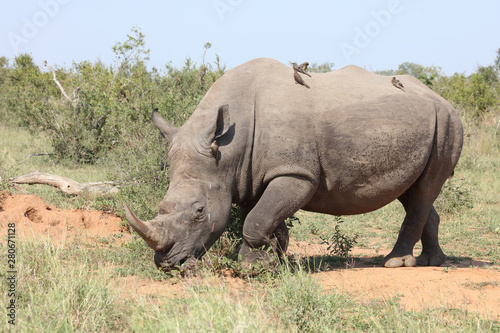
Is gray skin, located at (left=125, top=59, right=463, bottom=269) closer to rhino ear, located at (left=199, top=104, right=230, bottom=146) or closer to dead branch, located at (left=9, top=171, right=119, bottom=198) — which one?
rhino ear, located at (left=199, top=104, right=230, bottom=146)

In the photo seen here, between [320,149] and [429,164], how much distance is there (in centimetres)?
143

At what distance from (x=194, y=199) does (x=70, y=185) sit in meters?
4.43

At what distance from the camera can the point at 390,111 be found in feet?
18.8

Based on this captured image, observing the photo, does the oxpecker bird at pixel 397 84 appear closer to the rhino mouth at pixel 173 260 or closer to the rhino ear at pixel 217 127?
the rhino ear at pixel 217 127

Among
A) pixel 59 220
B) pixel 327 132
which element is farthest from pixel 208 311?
pixel 59 220

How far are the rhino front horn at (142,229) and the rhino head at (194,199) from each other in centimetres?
2

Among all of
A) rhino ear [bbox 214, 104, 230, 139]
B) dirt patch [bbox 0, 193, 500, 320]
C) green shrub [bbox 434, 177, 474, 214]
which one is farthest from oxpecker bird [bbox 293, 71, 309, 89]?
green shrub [bbox 434, 177, 474, 214]

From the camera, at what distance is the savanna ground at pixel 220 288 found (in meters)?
3.77

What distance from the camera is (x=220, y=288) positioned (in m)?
4.20

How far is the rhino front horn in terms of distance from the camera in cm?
475

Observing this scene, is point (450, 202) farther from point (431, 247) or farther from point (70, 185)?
point (70, 185)

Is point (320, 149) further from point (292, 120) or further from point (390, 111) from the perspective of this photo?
point (390, 111)

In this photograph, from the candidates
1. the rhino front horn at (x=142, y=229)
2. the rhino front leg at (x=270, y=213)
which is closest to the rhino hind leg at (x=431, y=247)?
the rhino front leg at (x=270, y=213)

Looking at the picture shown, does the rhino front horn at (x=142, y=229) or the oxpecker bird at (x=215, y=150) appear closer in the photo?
the rhino front horn at (x=142, y=229)
